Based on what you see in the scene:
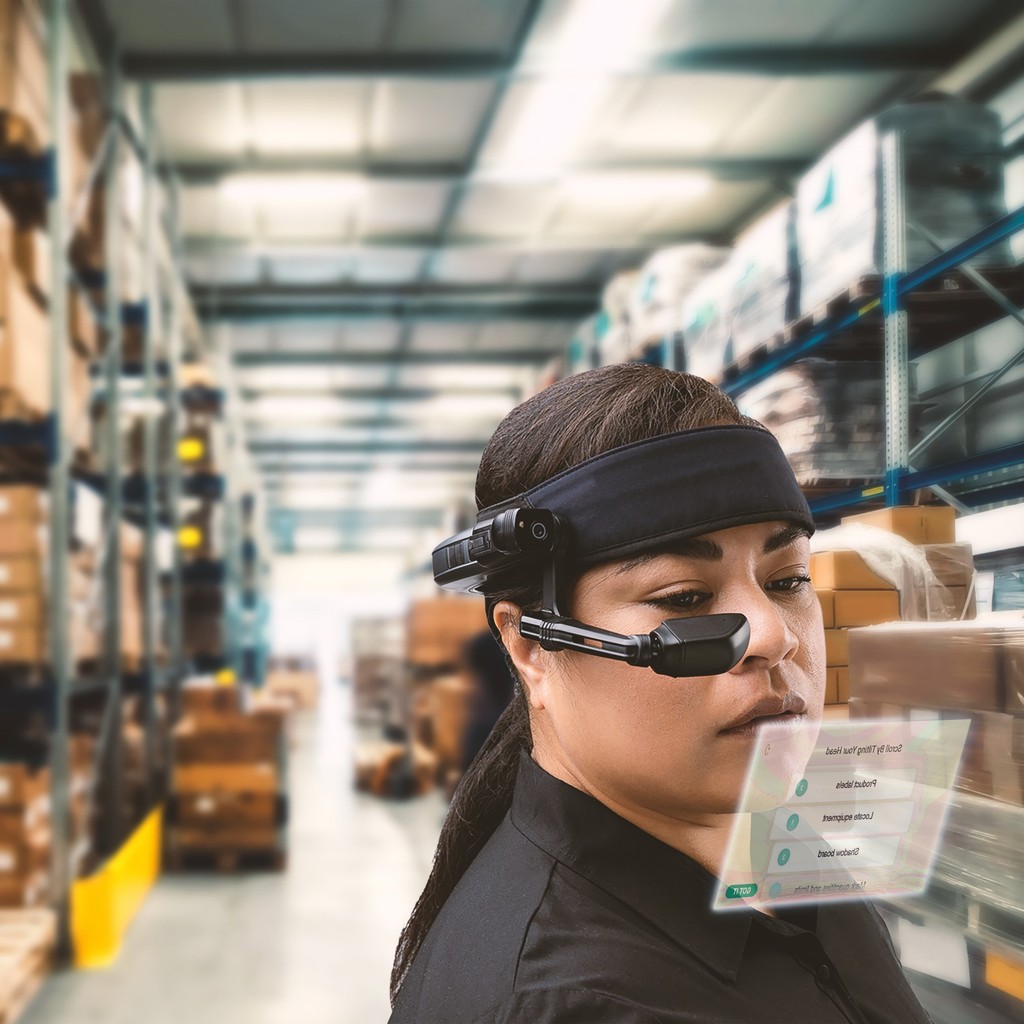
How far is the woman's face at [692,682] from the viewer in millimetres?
948

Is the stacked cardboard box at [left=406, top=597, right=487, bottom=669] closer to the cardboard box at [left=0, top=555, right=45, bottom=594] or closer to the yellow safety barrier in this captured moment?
the yellow safety barrier

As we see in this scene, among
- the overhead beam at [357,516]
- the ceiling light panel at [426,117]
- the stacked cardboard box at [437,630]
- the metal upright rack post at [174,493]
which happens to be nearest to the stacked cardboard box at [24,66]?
the ceiling light panel at [426,117]

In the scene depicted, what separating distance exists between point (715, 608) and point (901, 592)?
73cm

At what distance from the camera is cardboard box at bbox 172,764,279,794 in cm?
669

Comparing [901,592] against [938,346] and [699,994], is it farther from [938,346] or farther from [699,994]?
[938,346]

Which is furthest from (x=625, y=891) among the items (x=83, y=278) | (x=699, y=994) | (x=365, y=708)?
(x=365, y=708)

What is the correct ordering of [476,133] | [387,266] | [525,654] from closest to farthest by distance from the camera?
[525,654] → [476,133] → [387,266]

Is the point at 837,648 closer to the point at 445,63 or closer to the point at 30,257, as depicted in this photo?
the point at 30,257

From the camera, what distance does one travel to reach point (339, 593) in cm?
2902

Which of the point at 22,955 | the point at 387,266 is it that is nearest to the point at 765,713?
the point at 22,955

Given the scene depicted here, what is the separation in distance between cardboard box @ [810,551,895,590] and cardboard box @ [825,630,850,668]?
0.24 ft

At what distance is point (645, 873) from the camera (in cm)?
102

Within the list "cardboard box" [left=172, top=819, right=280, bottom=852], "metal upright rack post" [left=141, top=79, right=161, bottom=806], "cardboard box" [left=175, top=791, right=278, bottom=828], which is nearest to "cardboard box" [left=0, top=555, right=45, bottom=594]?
"metal upright rack post" [left=141, top=79, right=161, bottom=806]
